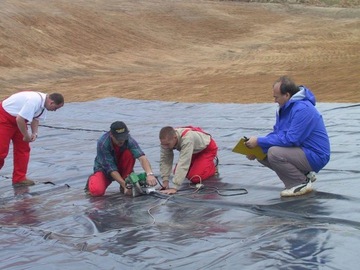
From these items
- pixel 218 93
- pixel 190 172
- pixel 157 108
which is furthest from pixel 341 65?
pixel 190 172

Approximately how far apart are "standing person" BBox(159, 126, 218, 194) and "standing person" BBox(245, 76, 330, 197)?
86 cm

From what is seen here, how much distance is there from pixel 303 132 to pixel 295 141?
105 mm

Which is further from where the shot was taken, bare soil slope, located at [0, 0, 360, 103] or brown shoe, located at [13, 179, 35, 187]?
bare soil slope, located at [0, 0, 360, 103]

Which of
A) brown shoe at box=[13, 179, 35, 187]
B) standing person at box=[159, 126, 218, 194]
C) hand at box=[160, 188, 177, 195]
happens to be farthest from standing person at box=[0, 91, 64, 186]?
hand at box=[160, 188, 177, 195]

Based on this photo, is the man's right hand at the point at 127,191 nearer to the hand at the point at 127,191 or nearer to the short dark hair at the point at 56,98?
the hand at the point at 127,191

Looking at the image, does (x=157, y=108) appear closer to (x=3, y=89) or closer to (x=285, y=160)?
(x=285, y=160)

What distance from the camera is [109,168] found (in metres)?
6.64

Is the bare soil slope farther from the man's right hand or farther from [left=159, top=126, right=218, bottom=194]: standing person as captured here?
the man's right hand

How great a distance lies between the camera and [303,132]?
5.55 meters

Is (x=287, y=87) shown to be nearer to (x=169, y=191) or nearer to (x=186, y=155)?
(x=186, y=155)

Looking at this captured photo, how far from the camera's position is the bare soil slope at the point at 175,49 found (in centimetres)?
2131

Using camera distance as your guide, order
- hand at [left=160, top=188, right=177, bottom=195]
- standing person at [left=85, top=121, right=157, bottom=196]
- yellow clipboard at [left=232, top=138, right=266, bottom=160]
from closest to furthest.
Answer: yellow clipboard at [left=232, top=138, right=266, bottom=160], hand at [left=160, top=188, right=177, bottom=195], standing person at [left=85, top=121, right=157, bottom=196]

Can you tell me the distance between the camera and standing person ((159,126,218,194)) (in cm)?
630

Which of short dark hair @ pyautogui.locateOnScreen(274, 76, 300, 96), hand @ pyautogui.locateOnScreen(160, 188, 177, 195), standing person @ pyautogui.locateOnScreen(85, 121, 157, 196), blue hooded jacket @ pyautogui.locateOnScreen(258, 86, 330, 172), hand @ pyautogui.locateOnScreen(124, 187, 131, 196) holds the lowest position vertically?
hand @ pyautogui.locateOnScreen(124, 187, 131, 196)
